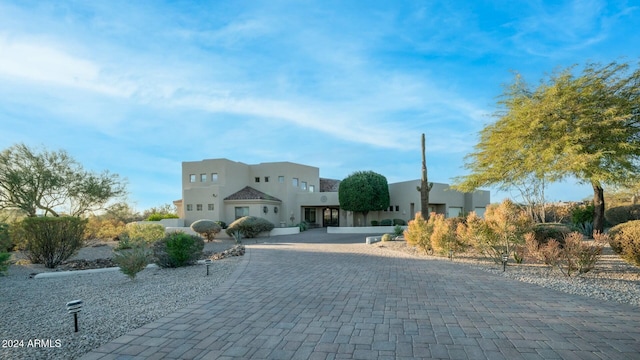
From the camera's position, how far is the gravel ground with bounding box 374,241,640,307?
618 centimetres

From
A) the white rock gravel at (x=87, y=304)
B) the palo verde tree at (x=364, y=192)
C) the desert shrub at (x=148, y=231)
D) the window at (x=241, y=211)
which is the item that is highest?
the palo verde tree at (x=364, y=192)

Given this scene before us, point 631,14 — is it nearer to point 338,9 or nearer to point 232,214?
point 338,9

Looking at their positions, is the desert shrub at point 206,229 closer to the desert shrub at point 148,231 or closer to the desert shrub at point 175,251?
the desert shrub at point 148,231

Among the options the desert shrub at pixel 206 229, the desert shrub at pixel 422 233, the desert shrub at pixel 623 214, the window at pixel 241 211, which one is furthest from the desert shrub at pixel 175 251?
the desert shrub at pixel 623 214

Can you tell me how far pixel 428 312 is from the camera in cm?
502

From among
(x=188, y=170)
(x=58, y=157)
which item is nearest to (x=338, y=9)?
(x=58, y=157)

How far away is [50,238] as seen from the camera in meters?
11.2

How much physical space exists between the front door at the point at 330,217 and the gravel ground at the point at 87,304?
25.0 meters

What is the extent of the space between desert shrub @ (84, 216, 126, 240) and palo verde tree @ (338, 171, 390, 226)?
55.6 ft

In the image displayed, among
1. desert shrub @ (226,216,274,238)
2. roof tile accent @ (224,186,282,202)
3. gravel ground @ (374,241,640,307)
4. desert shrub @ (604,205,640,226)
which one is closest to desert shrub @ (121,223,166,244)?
desert shrub @ (226,216,274,238)

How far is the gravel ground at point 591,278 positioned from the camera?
618cm

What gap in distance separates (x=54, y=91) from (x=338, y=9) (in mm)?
8712

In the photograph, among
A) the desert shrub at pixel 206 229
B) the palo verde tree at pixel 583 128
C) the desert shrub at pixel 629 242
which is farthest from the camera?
Answer: the desert shrub at pixel 206 229

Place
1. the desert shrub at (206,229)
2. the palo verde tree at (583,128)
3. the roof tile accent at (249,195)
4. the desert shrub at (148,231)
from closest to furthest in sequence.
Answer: the palo verde tree at (583,128)
the desert shrub at (148,231)
the desert shrub at (206,229)
the roof tile accent at (249,195)
